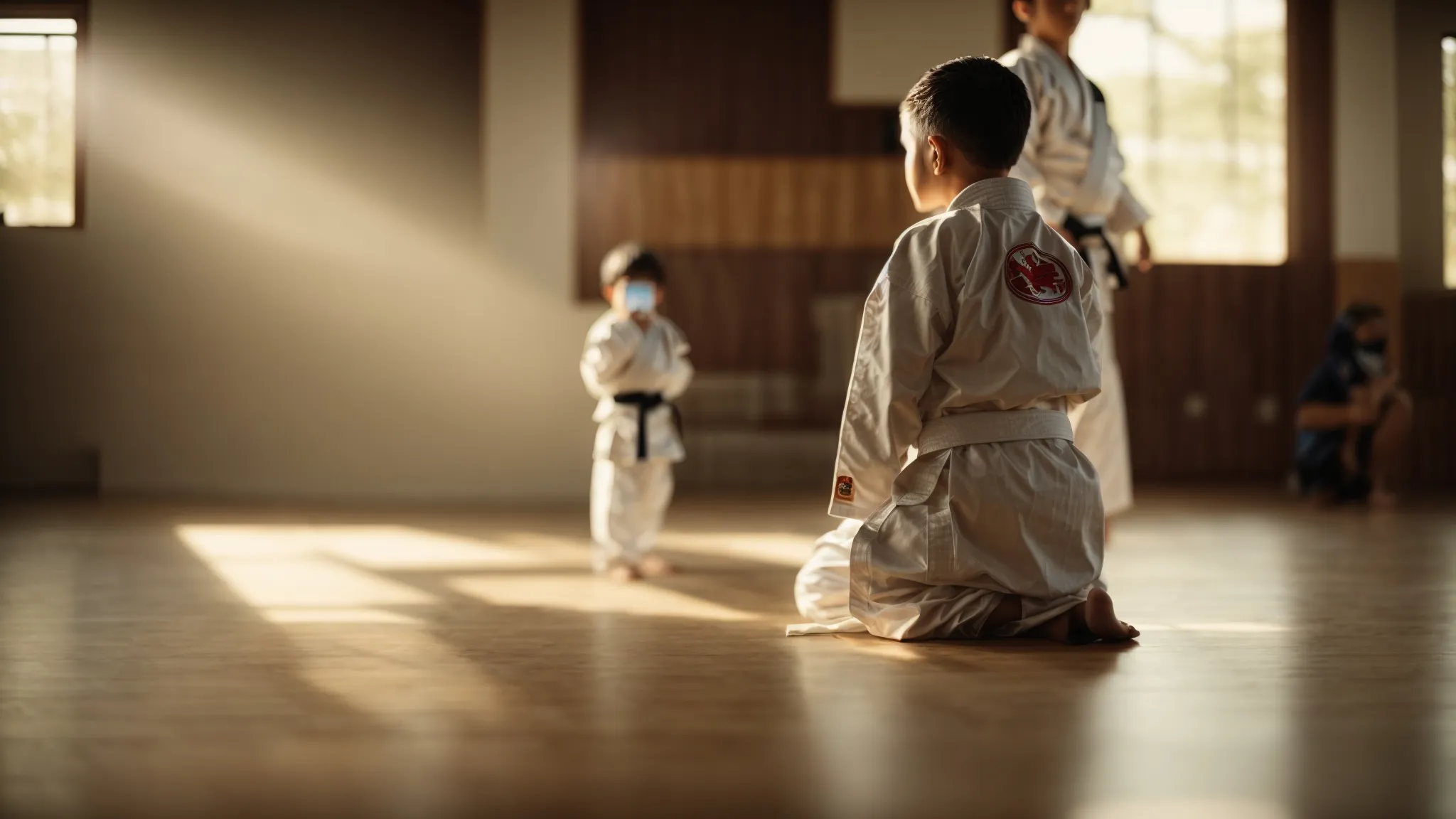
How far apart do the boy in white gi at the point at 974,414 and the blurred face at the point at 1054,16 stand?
94 cm

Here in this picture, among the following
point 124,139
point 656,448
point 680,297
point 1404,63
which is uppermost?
point 1404,63

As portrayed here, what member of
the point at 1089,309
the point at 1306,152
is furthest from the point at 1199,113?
the point at 1089,309

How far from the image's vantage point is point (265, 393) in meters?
6.00

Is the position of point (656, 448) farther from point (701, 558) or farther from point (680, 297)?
point (680, 297)

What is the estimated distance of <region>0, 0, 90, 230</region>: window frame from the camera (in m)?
6.06

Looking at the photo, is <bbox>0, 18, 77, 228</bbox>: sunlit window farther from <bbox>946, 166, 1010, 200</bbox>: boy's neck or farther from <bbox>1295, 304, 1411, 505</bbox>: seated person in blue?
<bbox>1295, 304, 1411, 505</bbox>: seated person in blue

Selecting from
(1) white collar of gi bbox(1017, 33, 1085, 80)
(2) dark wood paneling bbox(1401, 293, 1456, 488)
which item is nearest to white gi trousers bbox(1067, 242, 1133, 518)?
(1) white collar of gi bbox(1017, 33, 1085, 80)

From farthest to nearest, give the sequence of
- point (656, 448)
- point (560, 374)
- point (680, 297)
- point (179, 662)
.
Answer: point (680, 297)
point (560, 374)
point (656, 448)
point (179, 662)

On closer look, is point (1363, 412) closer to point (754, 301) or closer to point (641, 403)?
point (754, 301)

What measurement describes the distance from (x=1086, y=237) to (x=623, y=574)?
1.37 m

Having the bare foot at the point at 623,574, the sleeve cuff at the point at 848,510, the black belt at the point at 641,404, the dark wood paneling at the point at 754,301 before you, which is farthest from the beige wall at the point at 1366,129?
the sleeve cuff at the point at 848,510


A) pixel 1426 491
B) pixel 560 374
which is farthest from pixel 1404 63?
pixel 560 374

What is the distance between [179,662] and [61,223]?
4787mm

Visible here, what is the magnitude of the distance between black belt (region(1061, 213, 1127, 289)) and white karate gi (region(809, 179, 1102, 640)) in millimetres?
954
